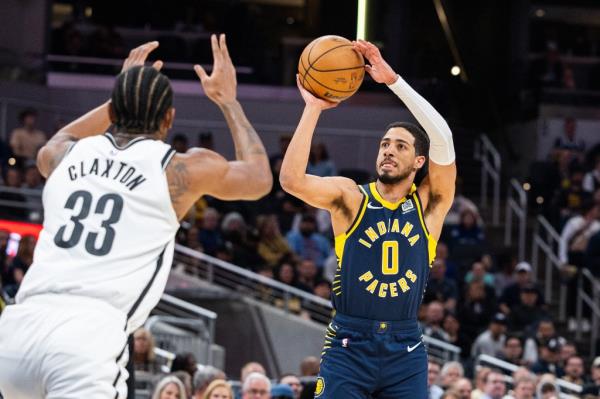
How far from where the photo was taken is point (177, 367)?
12484 mm

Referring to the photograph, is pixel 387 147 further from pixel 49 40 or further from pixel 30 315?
pixel 49 40

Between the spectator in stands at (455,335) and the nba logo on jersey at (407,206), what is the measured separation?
30.5 feet

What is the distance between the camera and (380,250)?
24.3 feet

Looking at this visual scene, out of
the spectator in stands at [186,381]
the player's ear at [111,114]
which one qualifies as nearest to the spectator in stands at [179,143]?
the spectator in stands at [186,381]

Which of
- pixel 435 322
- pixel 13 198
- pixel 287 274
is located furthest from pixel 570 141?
pixel 13 198

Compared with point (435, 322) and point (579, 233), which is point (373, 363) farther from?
point (579, 233)

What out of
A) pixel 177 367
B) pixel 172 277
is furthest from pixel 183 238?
pixel 177 367

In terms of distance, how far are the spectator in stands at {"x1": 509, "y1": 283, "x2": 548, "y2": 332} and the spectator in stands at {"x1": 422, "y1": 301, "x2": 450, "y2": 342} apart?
1.25 meters

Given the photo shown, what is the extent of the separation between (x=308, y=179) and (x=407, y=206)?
2.12 ft

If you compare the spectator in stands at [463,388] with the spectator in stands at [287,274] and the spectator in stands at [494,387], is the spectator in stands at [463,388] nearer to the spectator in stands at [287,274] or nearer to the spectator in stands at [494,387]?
the spectator in stands at [494,387]

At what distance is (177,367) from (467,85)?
43.0ft

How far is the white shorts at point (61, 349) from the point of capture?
4914mm

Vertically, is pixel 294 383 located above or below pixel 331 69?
below

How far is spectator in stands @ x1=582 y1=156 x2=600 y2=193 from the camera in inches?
834
